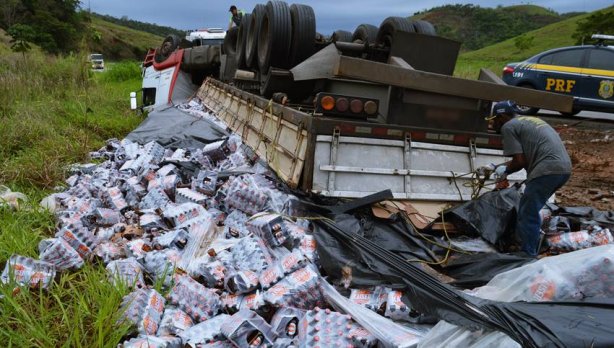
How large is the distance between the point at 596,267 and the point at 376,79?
207 cm

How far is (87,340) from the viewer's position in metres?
2.38

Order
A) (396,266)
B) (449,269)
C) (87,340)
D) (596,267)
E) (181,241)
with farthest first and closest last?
(181,241), (449,269), (396,266), (87,340), (596,267)

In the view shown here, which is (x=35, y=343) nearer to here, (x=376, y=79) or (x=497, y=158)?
(x=376, y=79)

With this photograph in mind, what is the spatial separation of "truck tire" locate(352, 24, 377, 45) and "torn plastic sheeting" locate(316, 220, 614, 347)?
434 cm

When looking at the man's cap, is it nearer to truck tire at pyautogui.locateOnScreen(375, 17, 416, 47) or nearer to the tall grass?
truck tire at pyautogui.locateOnScreen(375, 17, 416, 47)

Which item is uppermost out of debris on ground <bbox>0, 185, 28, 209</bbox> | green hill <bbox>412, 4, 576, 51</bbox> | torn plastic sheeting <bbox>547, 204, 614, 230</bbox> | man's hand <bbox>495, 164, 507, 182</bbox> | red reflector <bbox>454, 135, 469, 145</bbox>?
green hill <bbox>412, 4, 576, 51</bbox>

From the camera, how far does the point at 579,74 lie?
9.77 m

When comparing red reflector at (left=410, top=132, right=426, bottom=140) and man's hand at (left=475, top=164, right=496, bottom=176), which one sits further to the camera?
red reflector at (left=410, top=132, right=426, bottom=140)

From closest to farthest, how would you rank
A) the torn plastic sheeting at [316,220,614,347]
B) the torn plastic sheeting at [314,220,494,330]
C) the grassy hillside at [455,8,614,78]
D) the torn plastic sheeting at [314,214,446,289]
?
1. the torn plastic sheeting at [316,220,614,347]
2. the torn plastic sheeting at [314,220,494,330]
3. the torn plastic sheeting at [314,214,446,289]
4. the grassy hillside at [455,8,614,78]

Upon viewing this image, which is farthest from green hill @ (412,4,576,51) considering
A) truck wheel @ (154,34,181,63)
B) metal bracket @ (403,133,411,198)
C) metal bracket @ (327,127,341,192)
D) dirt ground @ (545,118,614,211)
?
metal bracket @ (327,127,341,192)

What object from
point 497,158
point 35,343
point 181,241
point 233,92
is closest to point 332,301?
point 181,241

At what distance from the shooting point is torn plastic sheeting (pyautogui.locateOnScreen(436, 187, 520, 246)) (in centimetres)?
359

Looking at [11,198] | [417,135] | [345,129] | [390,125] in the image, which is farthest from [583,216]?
[11,198]

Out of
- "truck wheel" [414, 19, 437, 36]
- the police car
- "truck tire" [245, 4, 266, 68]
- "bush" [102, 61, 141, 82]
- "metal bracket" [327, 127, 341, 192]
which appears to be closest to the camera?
"metal bracket" [327, 127, 341, 192]
